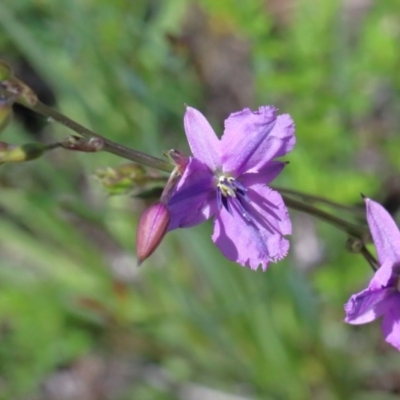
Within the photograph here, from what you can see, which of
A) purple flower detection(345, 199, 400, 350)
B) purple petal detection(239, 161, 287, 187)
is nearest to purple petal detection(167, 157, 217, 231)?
purple petal detection(239, 161, 287, 187)

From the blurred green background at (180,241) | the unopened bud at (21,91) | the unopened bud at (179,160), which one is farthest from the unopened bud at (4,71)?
the blurred green background at (180,241)

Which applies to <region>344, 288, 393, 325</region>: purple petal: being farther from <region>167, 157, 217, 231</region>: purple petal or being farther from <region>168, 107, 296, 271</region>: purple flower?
<region>167, 157, 217, 231</region>: purple petal

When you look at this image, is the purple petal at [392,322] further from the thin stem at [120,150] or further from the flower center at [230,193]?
the thin stem at [120,150]

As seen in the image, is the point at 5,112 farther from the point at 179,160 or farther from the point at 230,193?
the point at 230,193

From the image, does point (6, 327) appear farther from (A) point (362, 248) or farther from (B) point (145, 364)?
(A) point (362, 248)

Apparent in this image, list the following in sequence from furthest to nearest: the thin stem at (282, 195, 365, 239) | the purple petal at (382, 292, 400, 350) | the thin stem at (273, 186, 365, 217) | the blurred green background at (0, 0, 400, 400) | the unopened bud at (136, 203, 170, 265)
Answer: the blurred green background at (0, 0, 400, 400) < the thin stem at (273, 186, 365, 217) < the thin stem at (282, 195, 365, 239) < the purple petal at (382, 292, 400, 350) < the unopened bud at (136, 203, 170, 265)

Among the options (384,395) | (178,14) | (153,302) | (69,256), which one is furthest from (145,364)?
(178,14)

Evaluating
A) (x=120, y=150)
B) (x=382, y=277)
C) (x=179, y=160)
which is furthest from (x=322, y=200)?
(x=120, y=150)
